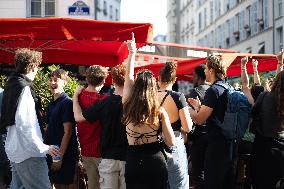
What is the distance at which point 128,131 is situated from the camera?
17.2 feet

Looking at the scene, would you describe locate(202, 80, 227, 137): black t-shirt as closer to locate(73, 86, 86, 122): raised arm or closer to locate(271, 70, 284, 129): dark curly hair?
locate(271, 70, 284, 129): dark curly hair

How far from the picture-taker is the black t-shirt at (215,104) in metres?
6.24

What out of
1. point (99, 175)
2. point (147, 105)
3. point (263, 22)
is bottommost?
point (99, 175)

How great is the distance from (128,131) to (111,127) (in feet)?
1.93

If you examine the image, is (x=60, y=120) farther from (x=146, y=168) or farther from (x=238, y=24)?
(x=238, y=24)

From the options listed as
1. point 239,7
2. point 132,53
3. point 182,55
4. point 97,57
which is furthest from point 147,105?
point 239,7

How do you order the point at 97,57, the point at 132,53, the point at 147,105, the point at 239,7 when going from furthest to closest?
the point at 239,7
the point at 97,57
the point at 132,53
the point at 147,105

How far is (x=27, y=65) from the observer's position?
18.5 ft

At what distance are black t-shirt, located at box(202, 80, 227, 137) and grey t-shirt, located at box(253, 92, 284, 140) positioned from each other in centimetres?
47

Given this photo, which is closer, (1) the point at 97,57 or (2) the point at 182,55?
(1) the point at 97,57

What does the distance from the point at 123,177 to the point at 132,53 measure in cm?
137

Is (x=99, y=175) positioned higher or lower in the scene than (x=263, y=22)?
lower

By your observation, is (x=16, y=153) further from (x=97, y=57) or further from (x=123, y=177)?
(x=97, y=57)

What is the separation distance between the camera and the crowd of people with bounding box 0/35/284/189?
5.19m
